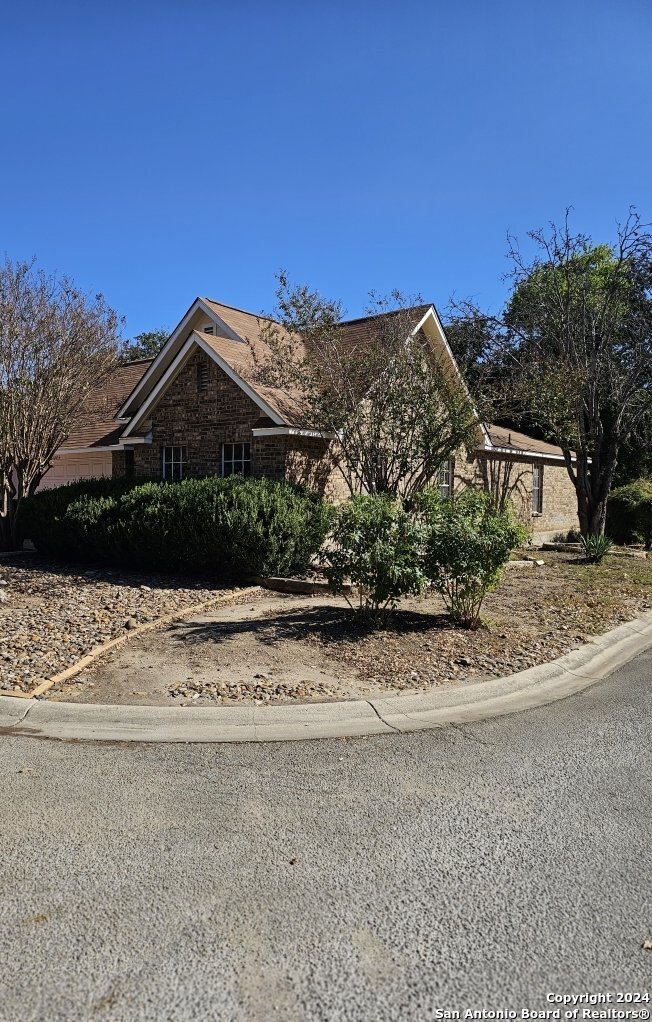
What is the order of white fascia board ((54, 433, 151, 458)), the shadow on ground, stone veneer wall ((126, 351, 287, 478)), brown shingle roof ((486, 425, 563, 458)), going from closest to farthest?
1. the shadow on ground
2. stone veneer wall ((126, 351, 287, 478))
3. white fascia board ((54, 433, 151, 458))
4. brown shingle roof ((486, 425, 563, 458))

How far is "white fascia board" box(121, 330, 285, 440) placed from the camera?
1373cm

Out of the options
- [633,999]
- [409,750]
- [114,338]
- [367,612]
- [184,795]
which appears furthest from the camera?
[114,338]

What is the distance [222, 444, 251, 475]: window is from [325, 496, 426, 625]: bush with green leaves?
7.12m

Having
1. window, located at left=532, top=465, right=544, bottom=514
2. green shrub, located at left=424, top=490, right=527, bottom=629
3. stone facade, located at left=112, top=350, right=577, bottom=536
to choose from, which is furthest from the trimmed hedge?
window, located at left=532, top=465, right=544, bottom=514

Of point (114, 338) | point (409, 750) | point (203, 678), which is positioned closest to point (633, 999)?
point (409, 750)

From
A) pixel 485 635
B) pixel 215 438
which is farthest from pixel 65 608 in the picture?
pixel 215 438

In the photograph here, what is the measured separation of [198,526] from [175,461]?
5.09 meters

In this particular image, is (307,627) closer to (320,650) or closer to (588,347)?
A: (320,650)

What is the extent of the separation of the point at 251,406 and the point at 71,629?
7586mm

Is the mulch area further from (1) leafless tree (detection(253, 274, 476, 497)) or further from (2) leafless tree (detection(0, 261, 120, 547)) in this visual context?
(2) leafless tree (detection(0, 261, 120, 547))

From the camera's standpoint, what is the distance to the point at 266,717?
5438mm

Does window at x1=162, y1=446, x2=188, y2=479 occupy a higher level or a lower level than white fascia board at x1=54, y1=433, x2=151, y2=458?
lower

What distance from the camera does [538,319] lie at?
19.4 metres

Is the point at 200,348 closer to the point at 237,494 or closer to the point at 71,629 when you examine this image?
the point at 237,494
